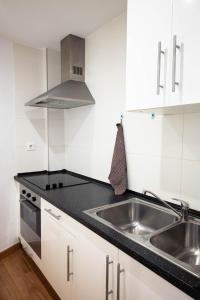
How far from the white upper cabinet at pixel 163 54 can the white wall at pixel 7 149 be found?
1.53 m

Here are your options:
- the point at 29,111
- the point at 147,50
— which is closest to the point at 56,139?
the point at 29,111

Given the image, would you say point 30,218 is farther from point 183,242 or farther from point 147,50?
point 147,50

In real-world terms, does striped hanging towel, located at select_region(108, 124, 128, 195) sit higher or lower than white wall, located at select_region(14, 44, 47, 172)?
lower

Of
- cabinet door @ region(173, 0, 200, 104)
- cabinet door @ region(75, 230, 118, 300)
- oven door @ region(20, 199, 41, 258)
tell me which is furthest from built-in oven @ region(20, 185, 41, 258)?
cabinet door @ region(173, 0, 200, 104)

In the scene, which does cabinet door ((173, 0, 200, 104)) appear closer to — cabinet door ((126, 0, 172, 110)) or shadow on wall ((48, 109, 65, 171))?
cabinet door ((126, 0, 172, 110))

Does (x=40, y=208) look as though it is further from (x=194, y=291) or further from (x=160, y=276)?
(x=194, y=291)

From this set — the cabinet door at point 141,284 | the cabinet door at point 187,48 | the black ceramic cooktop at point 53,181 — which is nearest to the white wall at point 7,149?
the black ceramic cooktop at point 53,181

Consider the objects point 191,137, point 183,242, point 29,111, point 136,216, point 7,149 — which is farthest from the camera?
point 29,111

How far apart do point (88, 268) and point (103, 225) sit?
308 millimetres

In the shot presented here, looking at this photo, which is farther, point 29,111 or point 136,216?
point 29,111

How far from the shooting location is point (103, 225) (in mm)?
1085

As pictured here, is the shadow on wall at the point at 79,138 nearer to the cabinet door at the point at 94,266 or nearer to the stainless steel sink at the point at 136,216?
the stainless steel sink at the point at 136,216

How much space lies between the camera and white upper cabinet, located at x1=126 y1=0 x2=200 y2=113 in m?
0.83

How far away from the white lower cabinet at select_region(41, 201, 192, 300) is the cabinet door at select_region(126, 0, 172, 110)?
2.36 ft
